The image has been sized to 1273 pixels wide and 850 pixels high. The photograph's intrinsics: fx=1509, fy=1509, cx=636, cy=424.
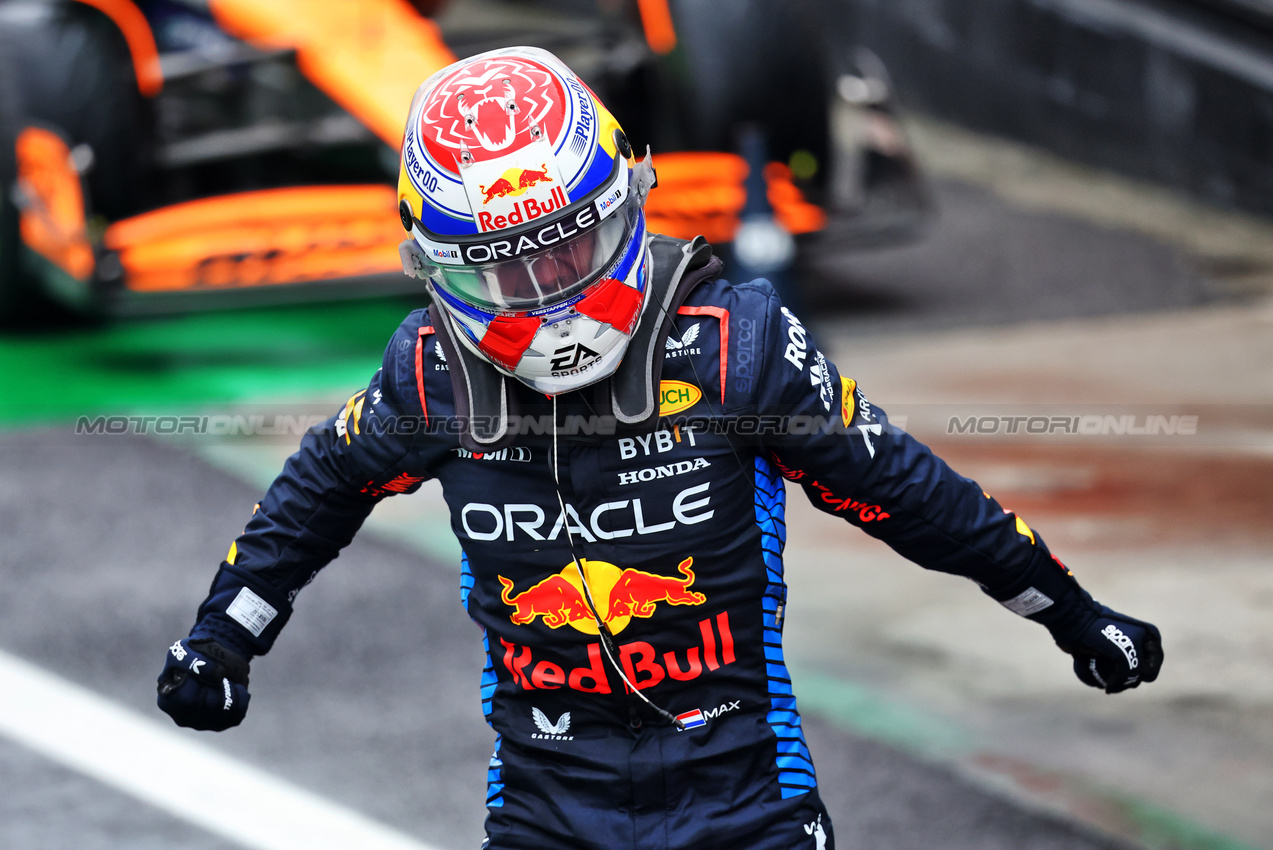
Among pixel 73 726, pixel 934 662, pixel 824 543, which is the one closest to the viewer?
pixel 73 726

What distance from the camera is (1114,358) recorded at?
305 inches

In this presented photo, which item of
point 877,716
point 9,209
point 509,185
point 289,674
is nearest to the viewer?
point 509,185

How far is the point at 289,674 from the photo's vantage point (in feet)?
15.5

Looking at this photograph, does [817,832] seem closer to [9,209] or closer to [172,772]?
[172,772]

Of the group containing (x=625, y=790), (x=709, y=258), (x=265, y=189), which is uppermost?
(x=709, y=258)

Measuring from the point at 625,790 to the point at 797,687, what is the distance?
2.45 m

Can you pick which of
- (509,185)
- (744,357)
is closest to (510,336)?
(509,185)

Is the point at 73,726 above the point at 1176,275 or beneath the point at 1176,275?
beneath

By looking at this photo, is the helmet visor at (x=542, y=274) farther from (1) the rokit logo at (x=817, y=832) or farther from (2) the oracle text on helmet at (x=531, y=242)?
(1) the rokit logo at (x=817, y=832)

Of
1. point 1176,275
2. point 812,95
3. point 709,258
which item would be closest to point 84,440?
point 812,95

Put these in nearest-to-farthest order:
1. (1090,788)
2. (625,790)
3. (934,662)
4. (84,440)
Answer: (625,790), (1090,788), (934,662), (84,440)

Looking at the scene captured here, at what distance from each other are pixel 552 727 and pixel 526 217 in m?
0.75

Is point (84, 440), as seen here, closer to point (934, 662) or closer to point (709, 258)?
point (934, 662)

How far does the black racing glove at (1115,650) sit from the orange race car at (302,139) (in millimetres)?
4926
